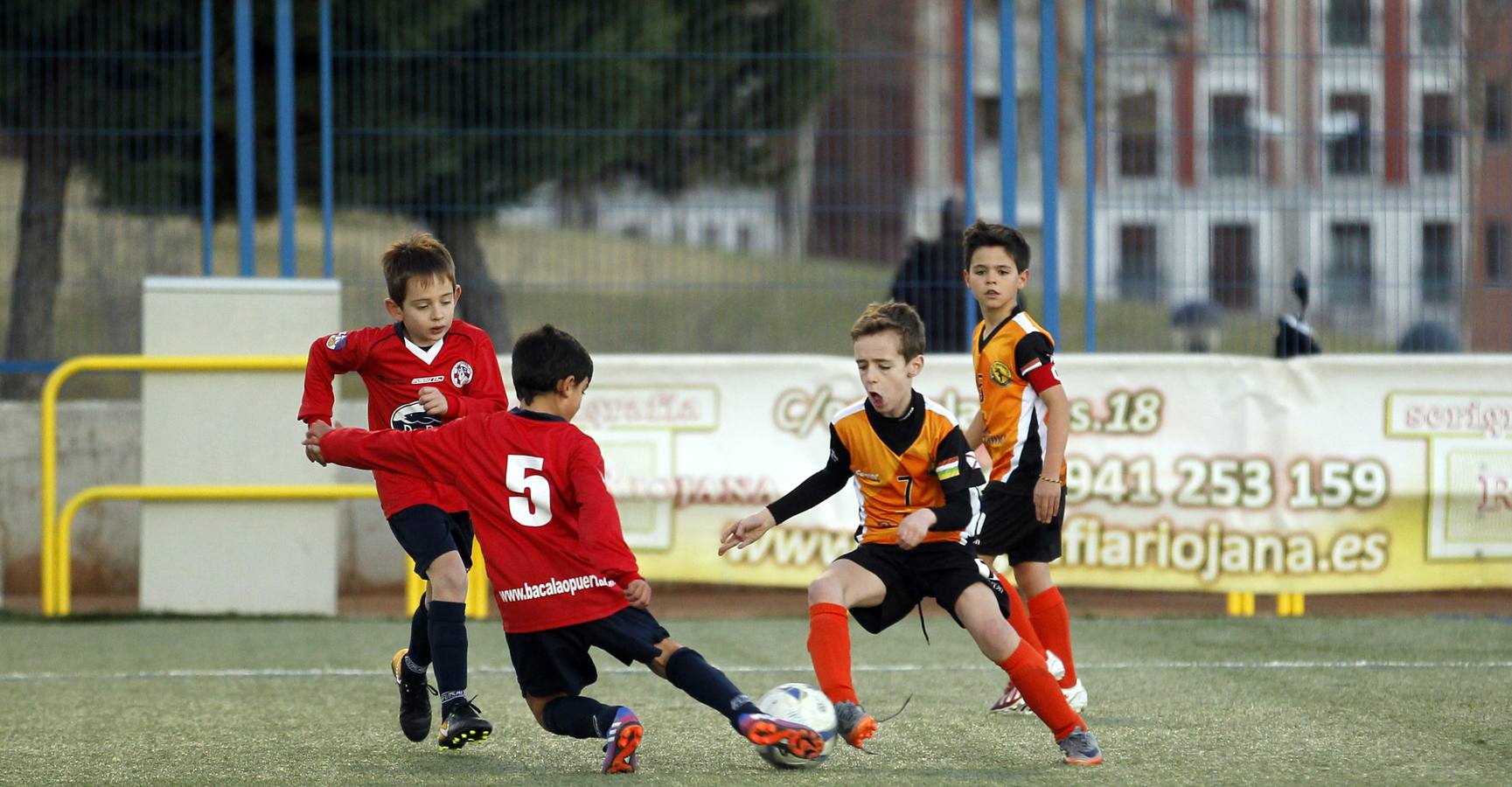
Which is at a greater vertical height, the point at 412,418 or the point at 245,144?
the point at 245,144

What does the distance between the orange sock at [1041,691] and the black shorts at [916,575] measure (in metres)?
0.18

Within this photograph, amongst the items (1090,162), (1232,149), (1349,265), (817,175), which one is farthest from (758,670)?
(1349,265)

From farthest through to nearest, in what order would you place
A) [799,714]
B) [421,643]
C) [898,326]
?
1. [421,643]
2. [898,326]
3. [799,714]

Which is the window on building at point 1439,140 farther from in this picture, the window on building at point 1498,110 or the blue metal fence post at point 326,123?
the blue metal fence post at point 326,123

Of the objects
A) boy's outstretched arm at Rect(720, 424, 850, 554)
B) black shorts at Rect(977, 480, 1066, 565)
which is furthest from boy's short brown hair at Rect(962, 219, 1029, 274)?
boy's outstretched arm at Rect(720, 424, 850, 554)

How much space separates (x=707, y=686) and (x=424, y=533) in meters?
1.17

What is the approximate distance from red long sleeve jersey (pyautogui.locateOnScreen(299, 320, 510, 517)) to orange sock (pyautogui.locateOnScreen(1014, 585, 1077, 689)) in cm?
183

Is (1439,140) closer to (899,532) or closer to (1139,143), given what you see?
(1139,143)

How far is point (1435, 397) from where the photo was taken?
28.1 feet

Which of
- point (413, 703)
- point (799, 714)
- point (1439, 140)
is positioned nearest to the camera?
point (799, 714)

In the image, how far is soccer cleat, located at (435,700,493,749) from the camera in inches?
183

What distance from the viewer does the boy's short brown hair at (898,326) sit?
14.7ft

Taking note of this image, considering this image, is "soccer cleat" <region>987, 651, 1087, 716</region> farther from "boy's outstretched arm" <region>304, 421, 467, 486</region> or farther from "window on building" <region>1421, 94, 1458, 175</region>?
"window on building" <region>1421, 94, 1458, 175</region>

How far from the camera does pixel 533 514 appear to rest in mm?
4293
